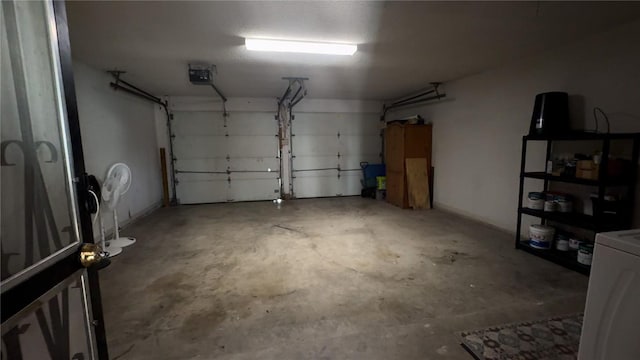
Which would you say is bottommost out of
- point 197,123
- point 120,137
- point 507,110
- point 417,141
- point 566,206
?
point 566,206

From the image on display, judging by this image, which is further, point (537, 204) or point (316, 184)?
point (316, 184)

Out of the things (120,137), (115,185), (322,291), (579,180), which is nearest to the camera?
(322,291)

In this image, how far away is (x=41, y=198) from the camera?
89cm

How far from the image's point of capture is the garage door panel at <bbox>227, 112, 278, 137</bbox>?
21.4 ft

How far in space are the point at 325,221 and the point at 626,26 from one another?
415 cm

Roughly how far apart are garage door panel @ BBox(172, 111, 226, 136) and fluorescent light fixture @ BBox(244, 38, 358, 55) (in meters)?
3.75

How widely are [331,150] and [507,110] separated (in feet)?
12.9

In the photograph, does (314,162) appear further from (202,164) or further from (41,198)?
(41,198)

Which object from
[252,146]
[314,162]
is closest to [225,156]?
[252,146]

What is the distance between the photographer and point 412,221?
476 cm

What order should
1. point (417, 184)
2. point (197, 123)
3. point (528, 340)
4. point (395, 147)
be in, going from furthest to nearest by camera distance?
point (197, 123) < point (395, 147) < point (417, 184) < point (528, 340)

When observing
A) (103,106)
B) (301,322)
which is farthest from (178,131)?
(301,322)

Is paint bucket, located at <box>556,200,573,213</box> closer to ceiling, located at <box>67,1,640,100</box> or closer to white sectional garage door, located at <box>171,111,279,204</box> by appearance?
ceiling, located at <box>67,1,640,100</box>

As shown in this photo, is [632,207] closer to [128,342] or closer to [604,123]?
[604,123]
